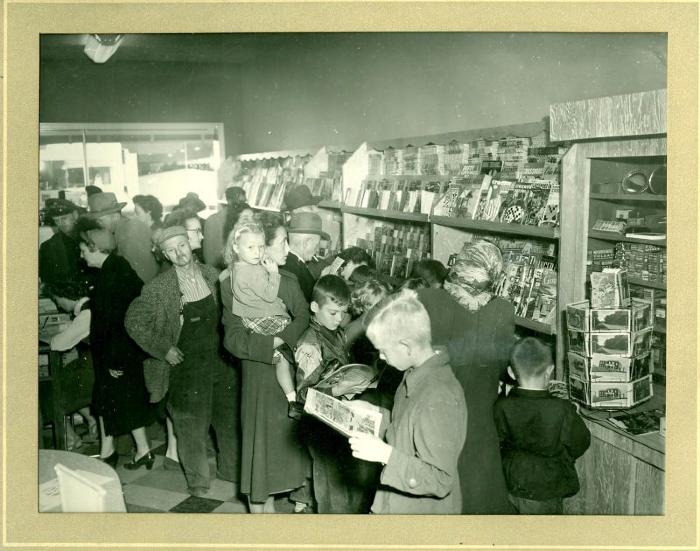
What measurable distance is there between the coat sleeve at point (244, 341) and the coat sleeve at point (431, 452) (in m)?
1.15

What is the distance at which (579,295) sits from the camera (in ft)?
9.15

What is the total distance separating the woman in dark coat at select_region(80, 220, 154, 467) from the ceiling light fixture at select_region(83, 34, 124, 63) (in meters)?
0.92

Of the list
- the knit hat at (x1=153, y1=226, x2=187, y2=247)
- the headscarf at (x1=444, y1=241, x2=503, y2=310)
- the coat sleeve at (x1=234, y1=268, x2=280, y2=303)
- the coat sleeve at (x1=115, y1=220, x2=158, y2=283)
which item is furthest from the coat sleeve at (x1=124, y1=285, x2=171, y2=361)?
the headscarf at (x1=444, y1=241, x2=503, y2=310)

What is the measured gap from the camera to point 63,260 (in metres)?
3.21

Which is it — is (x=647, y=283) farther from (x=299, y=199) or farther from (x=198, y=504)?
(x=299, y=199)

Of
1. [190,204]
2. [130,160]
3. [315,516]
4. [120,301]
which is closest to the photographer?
[315,516]

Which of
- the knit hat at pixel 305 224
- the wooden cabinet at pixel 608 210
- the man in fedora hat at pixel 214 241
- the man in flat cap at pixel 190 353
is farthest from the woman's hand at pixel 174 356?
the wooden cabinet at pixel 608 210

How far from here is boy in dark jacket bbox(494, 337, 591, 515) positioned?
256 centimetres

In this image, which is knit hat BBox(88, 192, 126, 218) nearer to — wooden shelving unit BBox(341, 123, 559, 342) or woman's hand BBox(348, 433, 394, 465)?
wooden shelving unit BBox(341, 123, 559, 342)

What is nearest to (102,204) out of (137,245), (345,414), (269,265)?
(137,245)

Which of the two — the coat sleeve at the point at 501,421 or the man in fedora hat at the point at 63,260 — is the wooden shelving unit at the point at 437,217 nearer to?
the coat sleeve at the point at 501,421

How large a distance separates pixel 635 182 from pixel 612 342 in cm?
73

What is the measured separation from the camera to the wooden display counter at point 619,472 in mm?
2502

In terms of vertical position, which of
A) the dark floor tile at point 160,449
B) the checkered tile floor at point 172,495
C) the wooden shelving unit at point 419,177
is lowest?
the checkered tile floor at point 172,495
